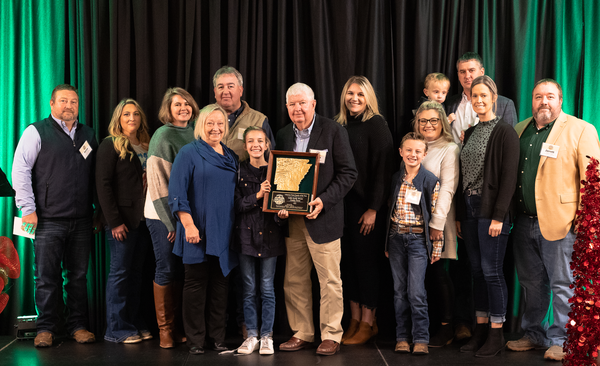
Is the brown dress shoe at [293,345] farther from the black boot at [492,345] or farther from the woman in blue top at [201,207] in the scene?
the black boot at [492,345]

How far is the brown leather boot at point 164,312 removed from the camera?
350 centimetres

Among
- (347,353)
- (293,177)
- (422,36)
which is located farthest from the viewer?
(422,36)

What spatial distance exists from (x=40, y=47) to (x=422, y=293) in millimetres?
3730

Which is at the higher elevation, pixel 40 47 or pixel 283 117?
pixel 40 47

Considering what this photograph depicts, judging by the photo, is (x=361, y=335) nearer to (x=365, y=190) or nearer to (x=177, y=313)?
(x=365, y=190)

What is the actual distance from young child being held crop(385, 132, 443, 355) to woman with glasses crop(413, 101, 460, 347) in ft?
0.30

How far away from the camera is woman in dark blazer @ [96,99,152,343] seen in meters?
3.58

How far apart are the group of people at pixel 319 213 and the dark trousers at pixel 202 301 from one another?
1 cm

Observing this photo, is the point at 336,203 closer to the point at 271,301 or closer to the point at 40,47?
the point at 271,301

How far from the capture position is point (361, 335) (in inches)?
143

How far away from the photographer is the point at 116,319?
11.9ft

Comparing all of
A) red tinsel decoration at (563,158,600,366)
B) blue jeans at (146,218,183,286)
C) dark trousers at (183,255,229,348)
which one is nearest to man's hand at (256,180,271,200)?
dark trousers at (183,255,229,348)

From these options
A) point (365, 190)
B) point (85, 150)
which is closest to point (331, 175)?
point (365, 190)

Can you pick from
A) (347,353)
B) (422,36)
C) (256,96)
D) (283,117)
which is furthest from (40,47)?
(347,353)
